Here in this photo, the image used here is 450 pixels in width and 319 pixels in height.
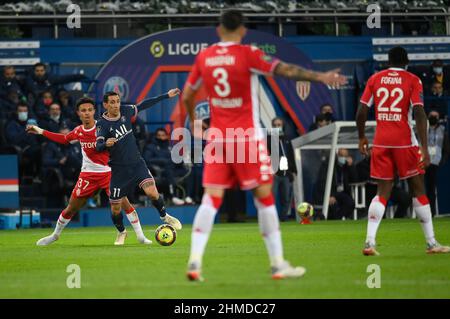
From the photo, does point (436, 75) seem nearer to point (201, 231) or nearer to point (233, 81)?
point (233, 81)

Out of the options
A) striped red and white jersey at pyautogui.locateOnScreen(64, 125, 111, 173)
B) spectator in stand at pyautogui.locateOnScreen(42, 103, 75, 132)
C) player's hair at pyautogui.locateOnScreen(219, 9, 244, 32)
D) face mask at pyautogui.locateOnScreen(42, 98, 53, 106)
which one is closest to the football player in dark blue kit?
striped red and white jersey at pyautogui.locateOnScreen(64, 125, 111, 173)

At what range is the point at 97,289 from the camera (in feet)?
37.6

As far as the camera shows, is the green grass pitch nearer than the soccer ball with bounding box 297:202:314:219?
Yes

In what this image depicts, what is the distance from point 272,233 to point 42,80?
54.1 ft

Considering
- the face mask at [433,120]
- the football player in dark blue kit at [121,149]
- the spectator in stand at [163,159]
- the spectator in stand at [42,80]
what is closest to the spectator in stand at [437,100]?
the face mask at [433,120]

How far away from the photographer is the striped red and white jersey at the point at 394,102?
48.3ft

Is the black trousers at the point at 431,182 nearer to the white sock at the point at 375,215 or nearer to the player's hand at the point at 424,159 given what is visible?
the player's hand at the point at 424,159

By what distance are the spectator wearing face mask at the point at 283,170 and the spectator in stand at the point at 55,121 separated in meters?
4.99

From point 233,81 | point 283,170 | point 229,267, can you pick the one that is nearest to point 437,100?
point 283,170

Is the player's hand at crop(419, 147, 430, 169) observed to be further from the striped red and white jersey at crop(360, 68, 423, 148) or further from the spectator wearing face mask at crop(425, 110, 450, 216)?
the spectator wearing face mask at crop(425, 110, 450, 216)

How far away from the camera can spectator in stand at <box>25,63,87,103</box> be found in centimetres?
2705

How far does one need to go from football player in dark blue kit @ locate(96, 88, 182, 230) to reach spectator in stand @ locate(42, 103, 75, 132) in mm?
8159

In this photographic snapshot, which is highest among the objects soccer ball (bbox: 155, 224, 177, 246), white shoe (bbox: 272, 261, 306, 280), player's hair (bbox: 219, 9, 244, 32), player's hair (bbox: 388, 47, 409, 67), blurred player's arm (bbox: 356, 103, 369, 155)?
player's hair (bbox: 219, 9, 244, 32)

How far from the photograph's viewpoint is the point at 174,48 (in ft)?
97.2
